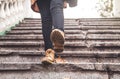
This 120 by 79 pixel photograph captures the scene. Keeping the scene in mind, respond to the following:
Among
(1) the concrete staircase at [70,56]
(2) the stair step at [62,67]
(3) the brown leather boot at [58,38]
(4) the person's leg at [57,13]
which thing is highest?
(4) the person's leg at [57,13]

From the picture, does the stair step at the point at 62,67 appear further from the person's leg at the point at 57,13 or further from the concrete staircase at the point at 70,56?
the person's leg at the point at 57,13

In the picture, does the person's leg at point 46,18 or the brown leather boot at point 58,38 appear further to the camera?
the person's leg at point 46,18

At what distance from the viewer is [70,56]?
416cm

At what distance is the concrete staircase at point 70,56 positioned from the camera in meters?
3.22

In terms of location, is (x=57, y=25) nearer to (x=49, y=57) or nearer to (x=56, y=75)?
(x=49, y=57)

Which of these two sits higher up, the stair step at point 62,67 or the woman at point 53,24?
the woman at point 53,24

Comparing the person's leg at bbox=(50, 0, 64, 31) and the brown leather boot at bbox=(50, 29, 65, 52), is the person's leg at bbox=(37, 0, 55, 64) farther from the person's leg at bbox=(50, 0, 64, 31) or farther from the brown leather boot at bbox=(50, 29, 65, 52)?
the brown leather boot at bbox=(50, 29, 65, 52)

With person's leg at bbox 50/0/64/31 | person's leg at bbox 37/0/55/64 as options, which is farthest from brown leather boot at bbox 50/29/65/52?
person's leg at bbox 37/0/55/64

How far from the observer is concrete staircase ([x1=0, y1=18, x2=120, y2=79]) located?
10.6 ft

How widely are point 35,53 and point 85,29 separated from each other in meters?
2.52

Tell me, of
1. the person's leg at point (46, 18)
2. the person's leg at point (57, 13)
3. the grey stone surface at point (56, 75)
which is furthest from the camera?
the person's leg at point (46, 18)

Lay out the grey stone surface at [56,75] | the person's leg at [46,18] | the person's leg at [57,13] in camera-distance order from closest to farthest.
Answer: the grey stone surface at [56,75], the person's leg at [57,13], the person's leg at [46,18]

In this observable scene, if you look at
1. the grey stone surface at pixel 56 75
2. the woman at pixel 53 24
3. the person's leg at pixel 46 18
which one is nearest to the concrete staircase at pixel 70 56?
the grey stone surface at pixel 56 75

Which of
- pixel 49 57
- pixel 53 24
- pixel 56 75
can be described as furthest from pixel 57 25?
pixel 56 75
